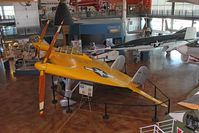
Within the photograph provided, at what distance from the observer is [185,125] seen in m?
5.00

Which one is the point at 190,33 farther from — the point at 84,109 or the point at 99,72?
the point at 84,109

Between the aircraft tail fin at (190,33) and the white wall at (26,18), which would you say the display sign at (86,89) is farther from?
the white wall at (26,18)

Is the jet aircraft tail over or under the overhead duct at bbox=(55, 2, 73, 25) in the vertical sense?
under

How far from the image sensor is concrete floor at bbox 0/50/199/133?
8344 millimetres

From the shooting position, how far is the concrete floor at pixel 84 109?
8.34 meters

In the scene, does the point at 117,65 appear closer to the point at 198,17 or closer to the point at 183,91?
the point at 183,91

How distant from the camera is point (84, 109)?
995 cm

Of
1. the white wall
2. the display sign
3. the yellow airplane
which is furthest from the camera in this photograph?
the white wall

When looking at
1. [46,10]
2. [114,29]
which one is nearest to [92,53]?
[114,29]

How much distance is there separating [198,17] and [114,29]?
12.1 m

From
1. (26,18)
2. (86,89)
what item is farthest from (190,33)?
(26,18)

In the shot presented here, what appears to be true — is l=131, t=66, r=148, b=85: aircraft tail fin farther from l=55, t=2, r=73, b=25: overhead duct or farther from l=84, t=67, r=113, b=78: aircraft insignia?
l=55, t=2, r=73, b=25: overhead duct

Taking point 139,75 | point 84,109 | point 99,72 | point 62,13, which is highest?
point 62,13

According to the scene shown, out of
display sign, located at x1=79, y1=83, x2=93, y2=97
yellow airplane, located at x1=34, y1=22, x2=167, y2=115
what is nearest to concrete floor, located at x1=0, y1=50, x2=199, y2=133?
display sign, located at x1=79, y1=83, x2=93, y2=97
